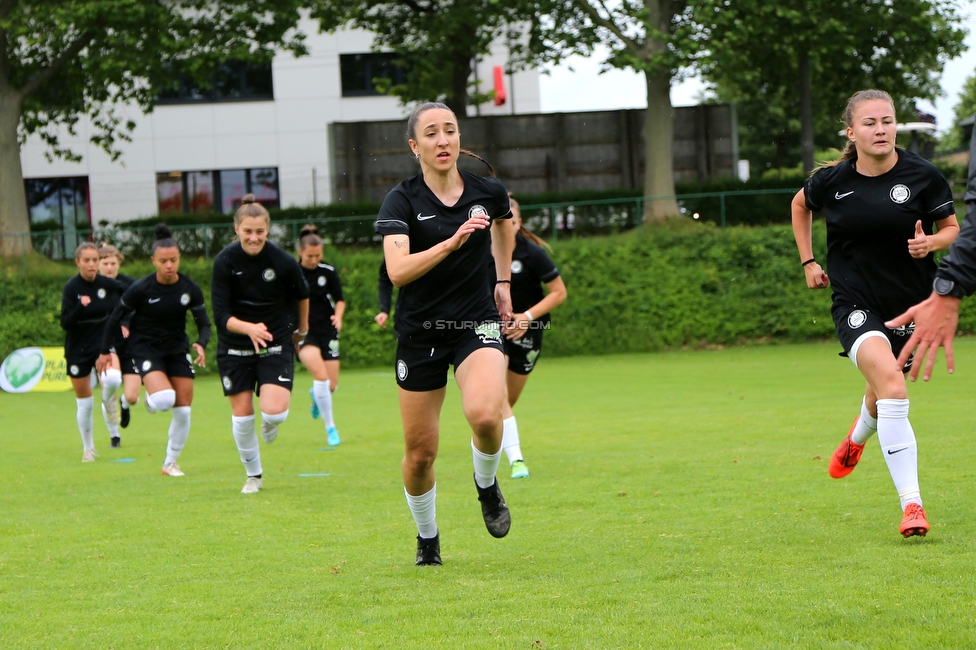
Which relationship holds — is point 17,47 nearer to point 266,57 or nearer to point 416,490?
point 266,57

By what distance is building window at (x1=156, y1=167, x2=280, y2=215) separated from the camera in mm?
41000

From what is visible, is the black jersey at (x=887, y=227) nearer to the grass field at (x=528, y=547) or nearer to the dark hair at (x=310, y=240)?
the grass field at (x=528, y=547)

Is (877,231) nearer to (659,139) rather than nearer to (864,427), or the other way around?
(864,427)

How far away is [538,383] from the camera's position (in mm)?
20141

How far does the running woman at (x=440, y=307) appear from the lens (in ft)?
18.3

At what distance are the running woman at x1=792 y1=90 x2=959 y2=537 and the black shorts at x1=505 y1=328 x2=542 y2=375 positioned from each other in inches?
135

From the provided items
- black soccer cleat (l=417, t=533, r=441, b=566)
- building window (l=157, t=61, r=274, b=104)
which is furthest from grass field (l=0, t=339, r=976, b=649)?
building window (l=157, t=61, r=274, b=104)

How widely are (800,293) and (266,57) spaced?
14045 mm

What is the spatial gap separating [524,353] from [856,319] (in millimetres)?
3751

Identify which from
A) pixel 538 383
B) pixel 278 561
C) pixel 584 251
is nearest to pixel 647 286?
pixel 584 251

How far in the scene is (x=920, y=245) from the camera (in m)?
6.00

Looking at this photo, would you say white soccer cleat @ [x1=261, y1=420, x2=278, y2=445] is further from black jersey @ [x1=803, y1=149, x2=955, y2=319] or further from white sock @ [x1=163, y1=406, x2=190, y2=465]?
black jersey @ [x1=803, y1=149, x2=955, y2=319]

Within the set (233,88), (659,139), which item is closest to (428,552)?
(659,139)

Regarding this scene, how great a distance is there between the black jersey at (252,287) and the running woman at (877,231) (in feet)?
14.1
